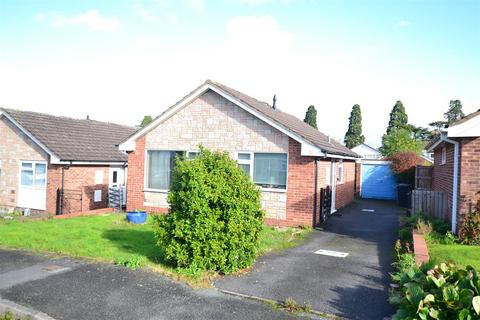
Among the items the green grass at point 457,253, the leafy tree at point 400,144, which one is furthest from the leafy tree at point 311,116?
the green grass at point 457,253

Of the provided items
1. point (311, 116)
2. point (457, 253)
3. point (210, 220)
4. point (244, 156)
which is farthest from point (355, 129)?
point (210, 220)

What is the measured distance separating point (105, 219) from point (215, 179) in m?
8.12

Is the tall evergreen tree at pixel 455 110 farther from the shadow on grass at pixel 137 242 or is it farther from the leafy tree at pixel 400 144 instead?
the shadow on grass at pixel 137 242

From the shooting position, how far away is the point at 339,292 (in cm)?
671

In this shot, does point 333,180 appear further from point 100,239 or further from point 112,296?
point 112,296

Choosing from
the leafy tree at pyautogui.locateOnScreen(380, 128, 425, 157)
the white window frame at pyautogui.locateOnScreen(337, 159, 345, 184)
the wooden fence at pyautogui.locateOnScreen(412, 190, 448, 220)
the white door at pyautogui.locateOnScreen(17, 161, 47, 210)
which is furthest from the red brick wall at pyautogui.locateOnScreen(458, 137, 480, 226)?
the leafy tree at pyautogui.locateOnScreen(380, 128, 425, 157)

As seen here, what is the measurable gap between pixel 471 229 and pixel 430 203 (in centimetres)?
368

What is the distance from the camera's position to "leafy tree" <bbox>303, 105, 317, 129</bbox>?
2105 inches

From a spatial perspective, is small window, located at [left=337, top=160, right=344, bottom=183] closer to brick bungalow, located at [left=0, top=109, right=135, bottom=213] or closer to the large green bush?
the large green bush

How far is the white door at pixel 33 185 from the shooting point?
1742 centimetres

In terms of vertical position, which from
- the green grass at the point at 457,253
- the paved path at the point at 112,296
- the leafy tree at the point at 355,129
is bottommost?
the paved path at the point at 112,296

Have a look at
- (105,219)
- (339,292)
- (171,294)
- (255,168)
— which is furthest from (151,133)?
(339,292)

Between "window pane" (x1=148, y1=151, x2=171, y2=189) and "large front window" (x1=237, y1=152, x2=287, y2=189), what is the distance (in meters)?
3.26

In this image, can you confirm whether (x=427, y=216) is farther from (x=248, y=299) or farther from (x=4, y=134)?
(x=4, y=134)
